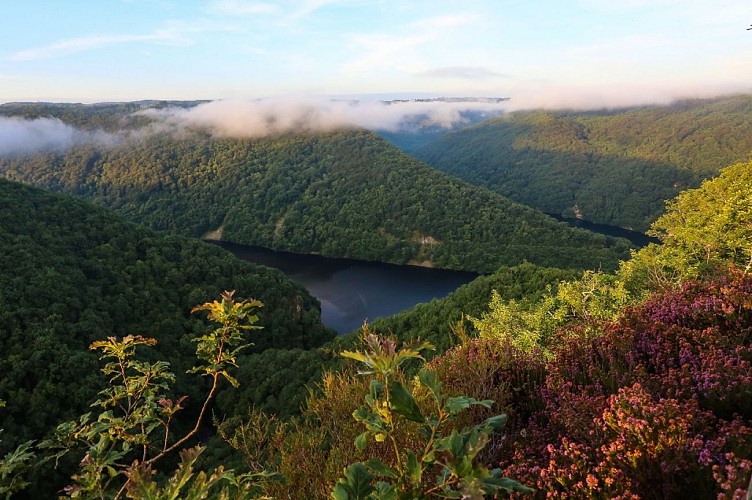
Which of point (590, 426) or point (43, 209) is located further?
point (43, 209)

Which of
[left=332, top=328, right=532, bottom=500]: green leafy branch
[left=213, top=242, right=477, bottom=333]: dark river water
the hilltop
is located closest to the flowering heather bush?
[left=332, top=328, right=532, bottom=500]: green leafy branch

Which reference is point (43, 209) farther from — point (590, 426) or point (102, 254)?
point (590, 426)

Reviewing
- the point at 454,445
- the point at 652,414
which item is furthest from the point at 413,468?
the point at 652,414

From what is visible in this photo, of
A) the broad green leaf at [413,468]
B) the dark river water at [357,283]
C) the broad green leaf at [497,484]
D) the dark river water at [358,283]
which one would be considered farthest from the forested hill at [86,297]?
the broad green leaf at [497,484]

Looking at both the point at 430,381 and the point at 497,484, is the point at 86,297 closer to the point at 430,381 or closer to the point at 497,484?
the point at 430,381

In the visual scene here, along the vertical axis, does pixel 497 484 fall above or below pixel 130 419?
above

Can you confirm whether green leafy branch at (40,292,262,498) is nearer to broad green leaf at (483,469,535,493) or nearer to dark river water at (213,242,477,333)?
broad green leaf at (483,469,535,493)

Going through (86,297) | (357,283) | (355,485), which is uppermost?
(355,485)

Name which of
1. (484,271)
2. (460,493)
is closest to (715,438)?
(460,493)
